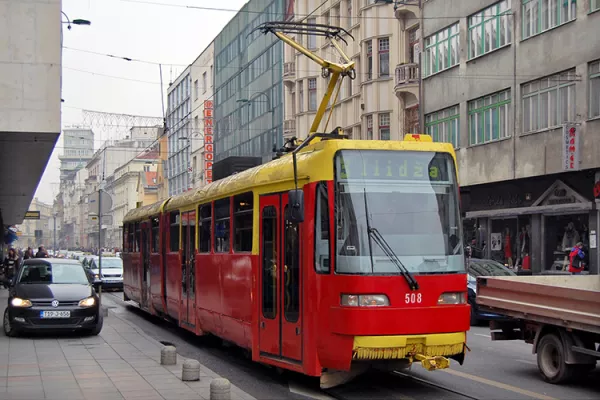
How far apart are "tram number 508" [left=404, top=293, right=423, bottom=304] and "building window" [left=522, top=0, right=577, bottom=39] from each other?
19527 millimetres

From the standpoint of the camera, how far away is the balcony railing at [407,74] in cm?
3666

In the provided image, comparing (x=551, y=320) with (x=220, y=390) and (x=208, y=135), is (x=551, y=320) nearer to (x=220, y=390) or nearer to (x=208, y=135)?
(x=220, y=390)

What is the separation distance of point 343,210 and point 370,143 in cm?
101

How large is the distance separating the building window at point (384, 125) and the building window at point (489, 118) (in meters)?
6.70

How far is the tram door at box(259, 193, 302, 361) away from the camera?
10383 mm

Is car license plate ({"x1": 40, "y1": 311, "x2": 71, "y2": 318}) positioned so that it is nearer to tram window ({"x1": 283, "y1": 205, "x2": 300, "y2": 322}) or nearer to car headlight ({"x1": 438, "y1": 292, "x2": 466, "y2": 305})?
tram window ({"x1": 283, "y1": 205, "x2": 300, "y2": 322})

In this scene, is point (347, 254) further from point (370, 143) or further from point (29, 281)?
point (29, 281)

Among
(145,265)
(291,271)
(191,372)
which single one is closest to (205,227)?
(191,372)

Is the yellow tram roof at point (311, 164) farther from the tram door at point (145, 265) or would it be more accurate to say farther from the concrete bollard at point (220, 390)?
the tram door at point (145, 265)

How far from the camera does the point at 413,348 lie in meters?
9.71

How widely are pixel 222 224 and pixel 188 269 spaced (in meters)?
2.83

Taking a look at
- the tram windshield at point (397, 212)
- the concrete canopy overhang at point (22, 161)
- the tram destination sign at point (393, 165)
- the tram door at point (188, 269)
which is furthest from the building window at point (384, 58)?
the tram windshield at point (397, 212)

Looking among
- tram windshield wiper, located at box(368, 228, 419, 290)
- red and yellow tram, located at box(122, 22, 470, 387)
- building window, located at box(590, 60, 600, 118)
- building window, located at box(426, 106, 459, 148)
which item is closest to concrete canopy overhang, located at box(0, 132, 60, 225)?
red and yellow tram, located at box(122, 22, 470, 387)

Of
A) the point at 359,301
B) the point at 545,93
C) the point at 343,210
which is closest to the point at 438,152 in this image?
the point at 343,210
